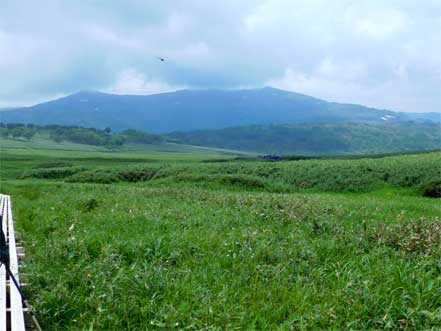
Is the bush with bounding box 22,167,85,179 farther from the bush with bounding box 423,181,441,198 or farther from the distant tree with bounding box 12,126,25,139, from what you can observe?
the distant tree with bounding box 12,126,25,139

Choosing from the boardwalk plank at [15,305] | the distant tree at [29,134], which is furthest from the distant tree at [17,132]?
the boardwalk plank at [15,305]

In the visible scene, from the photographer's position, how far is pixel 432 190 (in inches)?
1323

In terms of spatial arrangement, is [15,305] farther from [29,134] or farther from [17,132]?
[17,132]

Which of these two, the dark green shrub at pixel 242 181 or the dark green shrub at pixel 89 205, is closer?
the dark green shrub at pixel 89 205

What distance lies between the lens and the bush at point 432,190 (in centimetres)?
3324

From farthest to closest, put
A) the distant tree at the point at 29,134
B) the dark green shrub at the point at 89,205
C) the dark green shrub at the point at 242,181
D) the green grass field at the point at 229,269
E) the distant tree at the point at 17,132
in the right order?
the distant tree at the point at 17,132 < the distant tree at the point at 29,134 < the dark green shrub at the point at 242,181 < the dark green shrub at the point at 89,205 < the green grass field at the point at 229,269

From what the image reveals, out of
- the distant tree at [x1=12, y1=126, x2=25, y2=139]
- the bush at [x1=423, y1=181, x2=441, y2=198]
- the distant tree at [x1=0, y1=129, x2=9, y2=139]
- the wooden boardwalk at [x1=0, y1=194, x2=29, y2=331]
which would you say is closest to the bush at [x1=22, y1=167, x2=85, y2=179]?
the bush at [x1=423, y1=181, x2=441, y2=198]

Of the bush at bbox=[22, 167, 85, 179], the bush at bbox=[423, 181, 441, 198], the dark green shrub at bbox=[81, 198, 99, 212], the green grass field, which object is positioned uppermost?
the green grass field

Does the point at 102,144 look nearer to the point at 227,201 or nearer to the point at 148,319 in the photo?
the point at 227,201

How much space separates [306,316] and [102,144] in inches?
7208

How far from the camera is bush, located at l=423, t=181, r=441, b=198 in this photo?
33.2m

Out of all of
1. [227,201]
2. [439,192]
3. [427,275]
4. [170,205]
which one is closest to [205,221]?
[170,205]

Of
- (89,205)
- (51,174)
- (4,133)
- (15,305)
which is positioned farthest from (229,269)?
(4,133)

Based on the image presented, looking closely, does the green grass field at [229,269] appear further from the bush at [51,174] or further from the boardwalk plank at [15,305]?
the bush at [51,174]
